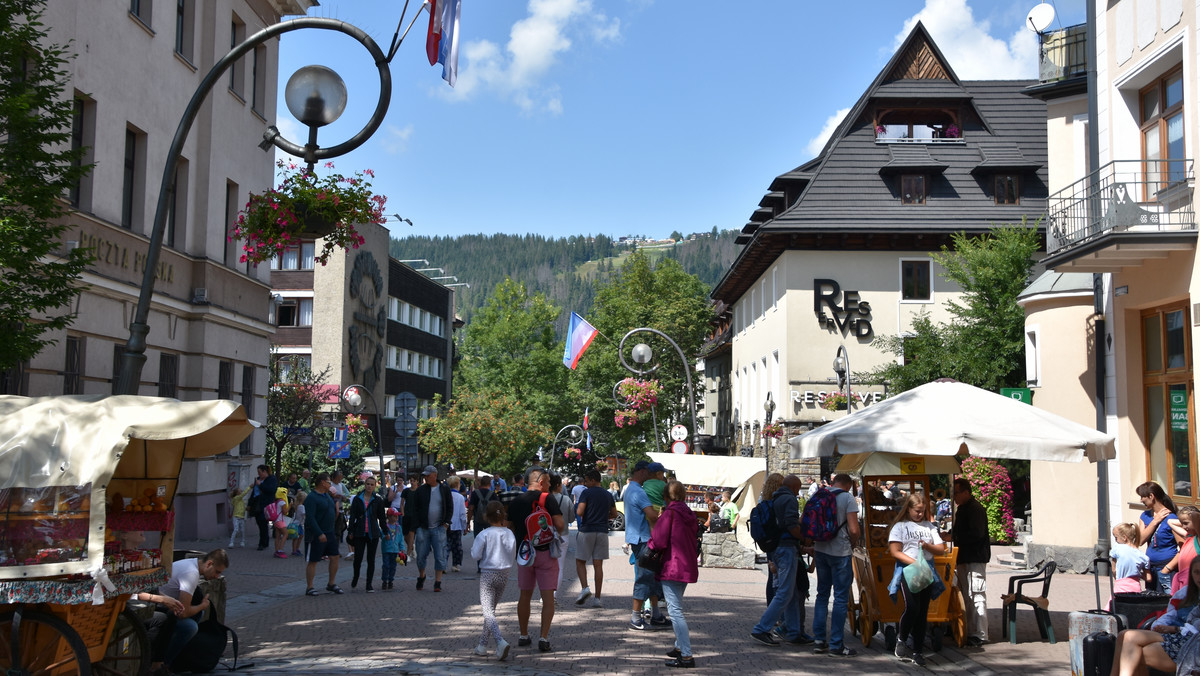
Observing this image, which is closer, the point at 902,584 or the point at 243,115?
the point at 902,584

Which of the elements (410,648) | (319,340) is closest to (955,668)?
(410,648)

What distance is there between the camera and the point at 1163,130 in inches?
600

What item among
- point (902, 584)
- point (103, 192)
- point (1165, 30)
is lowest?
point (902, 584)

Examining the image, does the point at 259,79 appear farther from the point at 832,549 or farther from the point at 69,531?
the point at 69,531

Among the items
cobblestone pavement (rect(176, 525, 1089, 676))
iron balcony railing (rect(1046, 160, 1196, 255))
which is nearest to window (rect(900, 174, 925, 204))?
iron balcony railing (rect(1046, 160, 1196, 255))

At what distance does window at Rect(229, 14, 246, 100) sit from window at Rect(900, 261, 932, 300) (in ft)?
68.7

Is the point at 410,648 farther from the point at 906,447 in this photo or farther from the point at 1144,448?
the point at 1144,448

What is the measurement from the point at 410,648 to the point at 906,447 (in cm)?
532

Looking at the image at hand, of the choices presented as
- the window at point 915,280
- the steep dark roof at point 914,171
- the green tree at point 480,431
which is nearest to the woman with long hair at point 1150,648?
the steep dark roof at point 914,171

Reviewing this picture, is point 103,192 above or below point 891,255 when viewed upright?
below

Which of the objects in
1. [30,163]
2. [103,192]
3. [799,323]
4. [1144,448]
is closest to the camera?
[30,163]

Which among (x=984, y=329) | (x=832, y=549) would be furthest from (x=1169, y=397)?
(x=984, y=329)

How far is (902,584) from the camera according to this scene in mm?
10578

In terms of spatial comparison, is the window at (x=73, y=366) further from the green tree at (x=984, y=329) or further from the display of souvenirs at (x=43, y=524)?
the green tree at (x=984, y=329)
